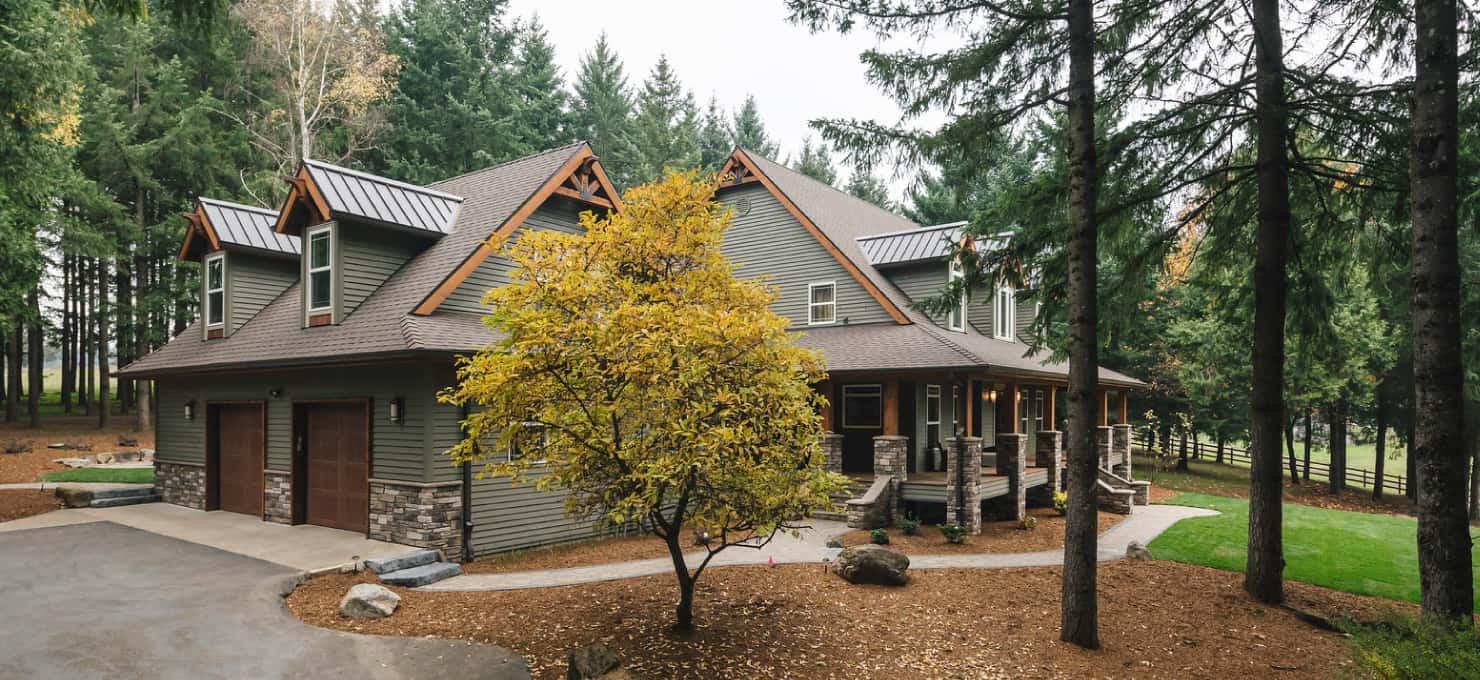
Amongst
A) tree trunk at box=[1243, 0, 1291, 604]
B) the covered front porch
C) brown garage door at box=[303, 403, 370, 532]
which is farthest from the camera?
the covered front porch

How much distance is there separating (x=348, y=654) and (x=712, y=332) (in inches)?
181

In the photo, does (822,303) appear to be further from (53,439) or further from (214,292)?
(53,439)

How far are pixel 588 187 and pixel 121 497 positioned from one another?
11823 millimetres

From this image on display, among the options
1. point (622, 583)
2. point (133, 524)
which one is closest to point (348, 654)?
point (622, 583)

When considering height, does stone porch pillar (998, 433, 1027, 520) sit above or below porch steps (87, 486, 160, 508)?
above

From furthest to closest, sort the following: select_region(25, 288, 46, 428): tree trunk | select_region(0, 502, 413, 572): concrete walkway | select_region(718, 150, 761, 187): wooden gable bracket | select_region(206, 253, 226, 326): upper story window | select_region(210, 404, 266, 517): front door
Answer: select_region(25, 288, 46, 428): tree trunk
select_region(718, 150, 761, 187): wooden gable bracket
select_region(206, 253, 226, 326): upper story window
select_region(210, 404, 266, 517): front door
select_region(0, 502, 413, 572): concrete walkway

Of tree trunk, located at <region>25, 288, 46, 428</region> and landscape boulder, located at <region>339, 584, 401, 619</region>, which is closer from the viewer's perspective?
landscape boulder, located at <region>339, 584, 401, 619</region>

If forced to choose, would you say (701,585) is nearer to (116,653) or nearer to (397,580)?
(397,580)

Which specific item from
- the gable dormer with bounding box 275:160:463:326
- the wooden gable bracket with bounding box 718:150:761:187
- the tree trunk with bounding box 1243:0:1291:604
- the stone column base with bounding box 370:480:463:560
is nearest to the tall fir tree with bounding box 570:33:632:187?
the wooden gable bracket with bounding box 718:150:761:187

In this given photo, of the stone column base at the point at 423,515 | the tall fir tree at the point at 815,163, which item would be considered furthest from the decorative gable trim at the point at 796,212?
the tall fir tree at the point at 815,163

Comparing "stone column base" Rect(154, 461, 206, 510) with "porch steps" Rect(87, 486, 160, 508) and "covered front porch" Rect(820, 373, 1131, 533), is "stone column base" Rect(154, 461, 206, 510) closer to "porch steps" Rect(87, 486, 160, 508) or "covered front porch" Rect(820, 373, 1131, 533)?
"porch steps" Rect(87, 486, 160, 508)

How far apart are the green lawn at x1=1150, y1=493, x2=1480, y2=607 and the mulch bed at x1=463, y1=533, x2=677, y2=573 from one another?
8333 mm

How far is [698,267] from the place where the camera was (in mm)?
7883

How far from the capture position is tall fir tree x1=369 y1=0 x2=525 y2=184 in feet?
99.6
